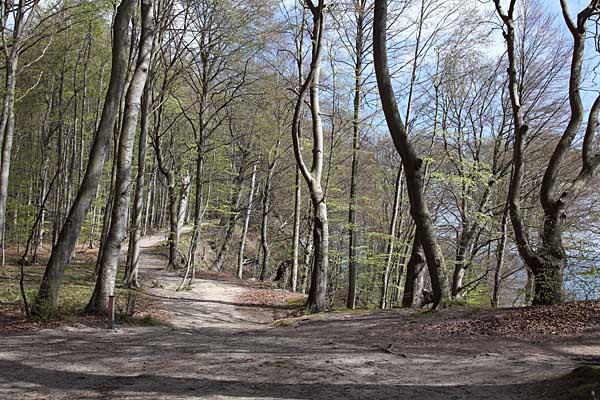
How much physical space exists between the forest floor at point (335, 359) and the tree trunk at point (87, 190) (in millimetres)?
995

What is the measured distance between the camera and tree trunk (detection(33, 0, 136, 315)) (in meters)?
8.78

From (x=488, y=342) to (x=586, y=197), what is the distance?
41.3ft

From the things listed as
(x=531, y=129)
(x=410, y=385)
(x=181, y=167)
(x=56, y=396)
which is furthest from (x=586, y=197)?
(x=181, y=167)

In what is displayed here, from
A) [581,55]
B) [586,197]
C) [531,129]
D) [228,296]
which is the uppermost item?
→ [531,129]

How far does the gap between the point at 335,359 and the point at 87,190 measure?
235 inches

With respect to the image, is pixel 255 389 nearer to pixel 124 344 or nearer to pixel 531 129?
pixel 124 344

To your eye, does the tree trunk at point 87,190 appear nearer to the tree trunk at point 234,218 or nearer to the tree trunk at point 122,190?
the tree trunk at point 122,190

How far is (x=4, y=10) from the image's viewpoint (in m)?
14.1

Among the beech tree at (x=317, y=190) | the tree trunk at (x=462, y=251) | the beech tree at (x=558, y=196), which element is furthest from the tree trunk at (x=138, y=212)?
the tree trunk at (x=462, y=251)

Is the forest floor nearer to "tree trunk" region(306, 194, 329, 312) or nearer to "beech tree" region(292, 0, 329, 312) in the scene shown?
"tree trunk" region(306, 194, 329, 312)

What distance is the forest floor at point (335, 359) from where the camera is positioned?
4.51 meters

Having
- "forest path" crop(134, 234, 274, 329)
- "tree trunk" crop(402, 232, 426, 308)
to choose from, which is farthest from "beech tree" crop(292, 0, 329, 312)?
"tree trunk" crop(402, 232, 426, 308)

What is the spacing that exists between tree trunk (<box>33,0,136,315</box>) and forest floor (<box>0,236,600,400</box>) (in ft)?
3.26

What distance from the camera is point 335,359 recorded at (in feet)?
19.3
